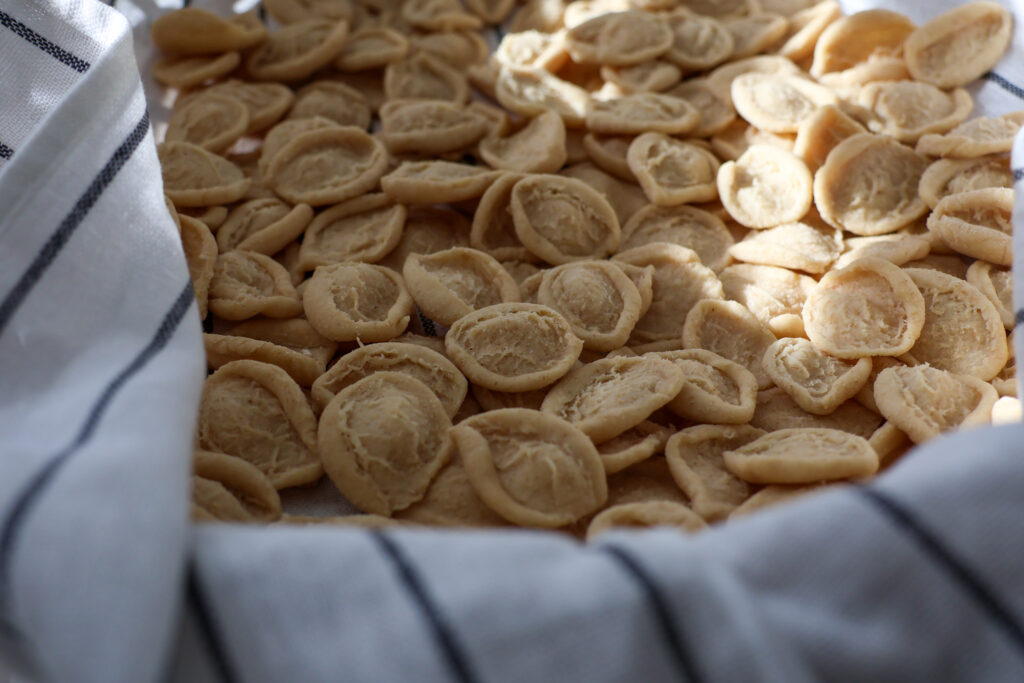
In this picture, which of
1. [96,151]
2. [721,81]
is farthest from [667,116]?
[96,151]

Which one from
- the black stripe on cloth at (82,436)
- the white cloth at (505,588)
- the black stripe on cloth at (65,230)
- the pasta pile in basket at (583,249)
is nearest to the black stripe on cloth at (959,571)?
the white cloth at (505,588)

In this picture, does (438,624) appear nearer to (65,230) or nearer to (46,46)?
(65,230)

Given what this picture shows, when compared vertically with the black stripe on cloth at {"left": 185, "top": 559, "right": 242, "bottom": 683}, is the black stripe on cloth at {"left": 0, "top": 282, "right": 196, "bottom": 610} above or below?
above

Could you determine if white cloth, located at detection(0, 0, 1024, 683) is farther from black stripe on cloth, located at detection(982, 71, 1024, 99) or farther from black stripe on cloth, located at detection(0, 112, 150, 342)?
black stripe on cloth, located at detection(982, 71, 1024, 99)

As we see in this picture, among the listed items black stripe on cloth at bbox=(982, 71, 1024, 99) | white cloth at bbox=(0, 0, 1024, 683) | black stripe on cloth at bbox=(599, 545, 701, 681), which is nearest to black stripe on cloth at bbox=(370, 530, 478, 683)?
white cloth at bbox=(0, 0, 1024, 683)

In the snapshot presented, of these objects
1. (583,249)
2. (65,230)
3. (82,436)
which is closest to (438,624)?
(82,436)

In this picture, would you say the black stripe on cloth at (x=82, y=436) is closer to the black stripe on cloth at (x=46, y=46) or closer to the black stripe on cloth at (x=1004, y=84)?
the black stripe on cloth at (x=46, y=46)
